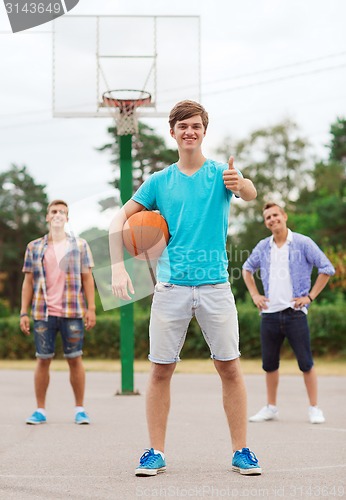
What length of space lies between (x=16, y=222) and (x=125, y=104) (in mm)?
49432

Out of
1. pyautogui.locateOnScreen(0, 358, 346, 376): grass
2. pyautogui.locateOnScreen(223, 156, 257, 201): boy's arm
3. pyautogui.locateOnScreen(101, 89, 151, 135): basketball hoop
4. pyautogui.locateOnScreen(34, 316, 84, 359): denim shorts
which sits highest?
pyautogui.locateOnScreen(101, 89, 151, 135): basketball hoop

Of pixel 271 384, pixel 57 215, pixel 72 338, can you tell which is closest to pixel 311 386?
pixel 271 384

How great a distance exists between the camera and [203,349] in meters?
21.9

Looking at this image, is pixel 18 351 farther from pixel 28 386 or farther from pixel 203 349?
pixel 28 386

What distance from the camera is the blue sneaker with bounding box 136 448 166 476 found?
5.00 meters

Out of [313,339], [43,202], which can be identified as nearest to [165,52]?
[313,339]

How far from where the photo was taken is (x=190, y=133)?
200 inches

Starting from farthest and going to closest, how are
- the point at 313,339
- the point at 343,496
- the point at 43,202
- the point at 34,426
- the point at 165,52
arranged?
the point at 43,202
the point at 313,339
the point at 165,52
the point at 34,426
the point at 343,496

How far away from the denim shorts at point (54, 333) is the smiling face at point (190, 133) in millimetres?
3042

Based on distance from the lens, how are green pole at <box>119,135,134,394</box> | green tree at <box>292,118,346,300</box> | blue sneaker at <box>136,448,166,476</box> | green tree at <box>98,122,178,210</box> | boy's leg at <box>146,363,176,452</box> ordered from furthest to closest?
green tree at <box>292,118,346,300</box> → green tree at <box>98,122,178,210</box> → green pole at <box>119,135,134,394</box> → boy's leg at <box>146,363,176,452</box> → blue sneaker at <box>136,448,166,476</box>

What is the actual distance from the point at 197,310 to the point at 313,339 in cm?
1627

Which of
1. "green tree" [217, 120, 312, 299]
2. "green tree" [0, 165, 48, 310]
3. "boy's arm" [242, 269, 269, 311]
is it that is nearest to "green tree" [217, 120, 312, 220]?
"green tree" [217, 120, 312, 299]

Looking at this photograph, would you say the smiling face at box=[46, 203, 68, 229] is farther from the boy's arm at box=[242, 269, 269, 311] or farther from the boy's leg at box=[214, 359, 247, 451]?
the boy's leg at box=[214, 359, 247, 451]

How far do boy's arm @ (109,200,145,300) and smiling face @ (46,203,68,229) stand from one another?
2.54m
